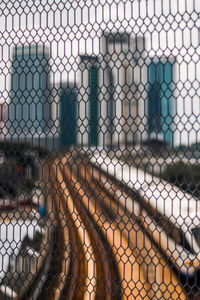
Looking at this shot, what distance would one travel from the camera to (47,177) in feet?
3.84

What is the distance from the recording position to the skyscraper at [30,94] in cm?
123

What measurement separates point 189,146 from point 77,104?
0.46m

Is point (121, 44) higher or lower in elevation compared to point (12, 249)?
higher

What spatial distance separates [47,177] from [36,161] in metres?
0.14

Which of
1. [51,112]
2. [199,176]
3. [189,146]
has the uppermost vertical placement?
[51,112]

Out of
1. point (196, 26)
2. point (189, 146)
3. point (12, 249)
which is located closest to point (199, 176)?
point (189, 146)

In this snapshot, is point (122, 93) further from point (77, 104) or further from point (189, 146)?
point (189, 146)

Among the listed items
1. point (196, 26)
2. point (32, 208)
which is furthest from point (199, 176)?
point (32, 208)

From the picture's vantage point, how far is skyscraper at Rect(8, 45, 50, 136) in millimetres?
1226

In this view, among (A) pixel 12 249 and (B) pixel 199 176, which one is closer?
(A) pixel 12 249

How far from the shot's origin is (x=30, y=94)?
1.24 meters

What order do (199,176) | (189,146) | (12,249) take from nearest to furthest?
(189,146), (12,249), (199,176)

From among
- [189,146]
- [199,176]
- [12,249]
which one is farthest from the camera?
[199,176]

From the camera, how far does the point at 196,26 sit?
3.77 feet
